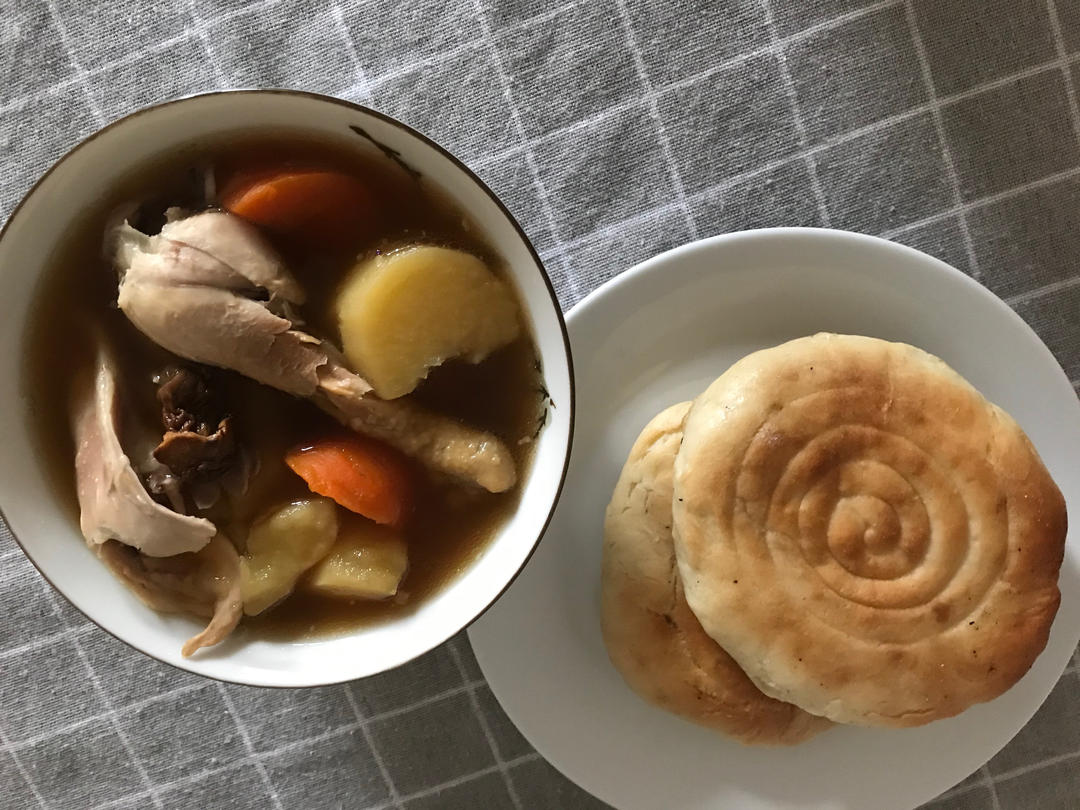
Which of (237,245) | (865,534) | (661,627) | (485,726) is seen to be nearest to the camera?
(237,245)

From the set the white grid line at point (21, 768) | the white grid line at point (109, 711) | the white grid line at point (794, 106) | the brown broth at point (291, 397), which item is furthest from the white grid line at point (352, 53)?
the white grid line at point (21, 768)

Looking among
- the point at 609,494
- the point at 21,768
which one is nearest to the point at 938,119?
the point at 609,494

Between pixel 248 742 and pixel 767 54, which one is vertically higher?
pixel 767 54

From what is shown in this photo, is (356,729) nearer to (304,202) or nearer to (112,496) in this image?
(112,496)

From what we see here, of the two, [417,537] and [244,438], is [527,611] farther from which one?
[244,438]

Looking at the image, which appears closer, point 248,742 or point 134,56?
point 134,56

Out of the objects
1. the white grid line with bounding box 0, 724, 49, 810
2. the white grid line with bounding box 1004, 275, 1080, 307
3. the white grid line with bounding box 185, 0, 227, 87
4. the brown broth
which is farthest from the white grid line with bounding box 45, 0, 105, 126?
the white grid line with bounding box 1004, 275, 1080, 307

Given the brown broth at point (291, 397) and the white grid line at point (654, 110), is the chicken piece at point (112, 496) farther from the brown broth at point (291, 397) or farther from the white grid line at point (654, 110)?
the white grid line at point (654, 110)
